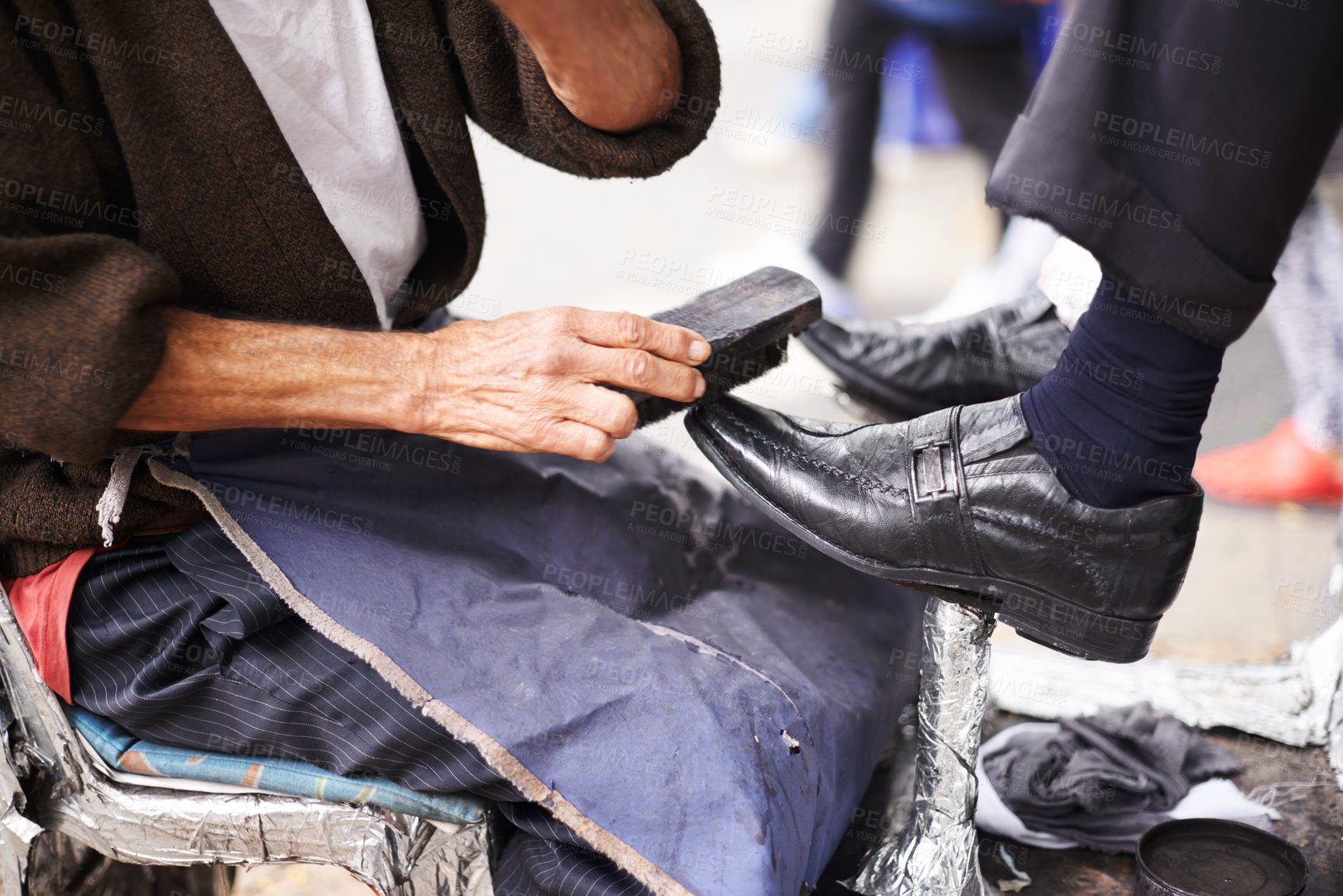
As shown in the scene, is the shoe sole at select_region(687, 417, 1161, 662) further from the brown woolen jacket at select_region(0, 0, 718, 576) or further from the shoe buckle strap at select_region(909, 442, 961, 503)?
the brown woolen jacket at select_region(0, 0, 718, 576)

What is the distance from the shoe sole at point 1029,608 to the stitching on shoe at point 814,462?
0.17 ft

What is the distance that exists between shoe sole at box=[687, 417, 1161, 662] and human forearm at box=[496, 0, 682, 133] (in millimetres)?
448

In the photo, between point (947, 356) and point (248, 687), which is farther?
point (947, 356)

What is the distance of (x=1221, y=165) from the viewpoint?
699 millimetres

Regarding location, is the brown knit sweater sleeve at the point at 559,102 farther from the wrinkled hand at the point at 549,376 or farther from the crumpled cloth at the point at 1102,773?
the crumpled cloth at the point at 1102,773

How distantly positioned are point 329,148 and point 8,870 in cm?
80

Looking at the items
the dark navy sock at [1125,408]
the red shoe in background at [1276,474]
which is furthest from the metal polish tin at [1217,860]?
the red shoe in background at [1276,474]

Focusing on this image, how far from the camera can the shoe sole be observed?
0.85m

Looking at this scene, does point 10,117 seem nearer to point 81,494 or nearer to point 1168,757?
point 81,494

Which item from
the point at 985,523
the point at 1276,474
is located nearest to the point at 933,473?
the point at 985,523

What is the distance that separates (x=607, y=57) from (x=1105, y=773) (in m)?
0.97

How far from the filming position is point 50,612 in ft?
2.97

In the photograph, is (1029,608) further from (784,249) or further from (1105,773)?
(784,249)

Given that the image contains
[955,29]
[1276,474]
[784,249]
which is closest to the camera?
[1276,474]
